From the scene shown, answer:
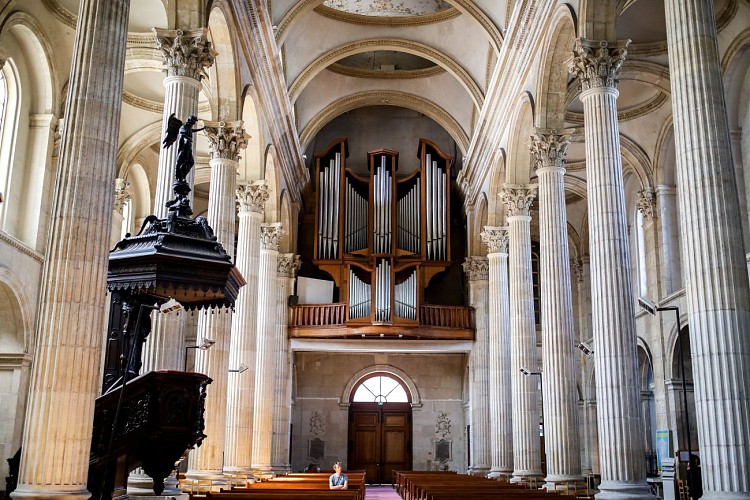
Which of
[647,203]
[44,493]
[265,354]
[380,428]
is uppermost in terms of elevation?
[647,203]

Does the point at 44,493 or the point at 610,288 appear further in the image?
the point at 610,288

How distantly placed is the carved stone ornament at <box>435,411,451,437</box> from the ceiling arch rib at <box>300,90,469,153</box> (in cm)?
922

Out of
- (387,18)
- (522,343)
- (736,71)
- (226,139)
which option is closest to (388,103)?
(387,18)

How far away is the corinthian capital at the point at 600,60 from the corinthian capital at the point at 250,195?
872 cm

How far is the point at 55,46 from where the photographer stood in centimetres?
1616

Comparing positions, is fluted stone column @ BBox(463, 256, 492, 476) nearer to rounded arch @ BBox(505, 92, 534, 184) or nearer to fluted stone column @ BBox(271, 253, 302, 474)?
fluted stone column @ BBox(271, 253, 302, 474)

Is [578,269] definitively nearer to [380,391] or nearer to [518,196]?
[380,391]

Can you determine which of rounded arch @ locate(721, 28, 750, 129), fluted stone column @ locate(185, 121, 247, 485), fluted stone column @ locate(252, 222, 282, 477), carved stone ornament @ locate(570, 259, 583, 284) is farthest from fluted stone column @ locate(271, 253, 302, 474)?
rounded arch @ locate(721, 28, 750, 129)

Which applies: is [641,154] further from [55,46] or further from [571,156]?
[55,46]

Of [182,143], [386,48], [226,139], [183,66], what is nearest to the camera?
[182,143]

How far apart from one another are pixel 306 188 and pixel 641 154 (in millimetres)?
11127

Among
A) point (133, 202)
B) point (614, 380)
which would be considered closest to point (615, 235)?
point (614, 380)

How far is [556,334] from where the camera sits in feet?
45.9

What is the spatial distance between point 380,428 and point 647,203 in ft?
39.1
